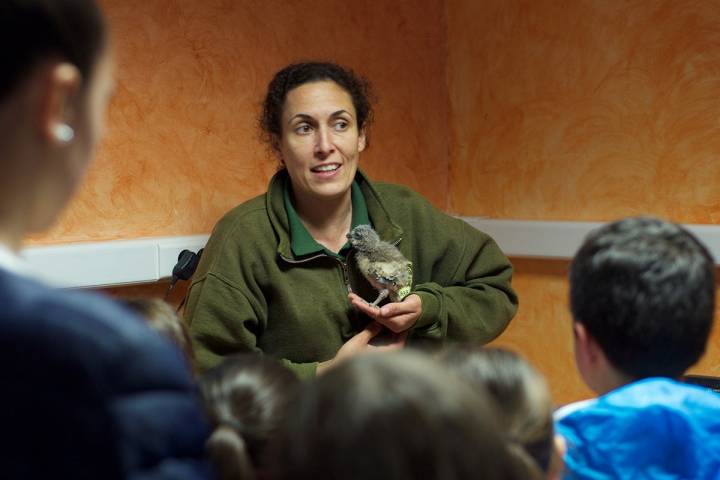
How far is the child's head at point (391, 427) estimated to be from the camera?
2.25 ft

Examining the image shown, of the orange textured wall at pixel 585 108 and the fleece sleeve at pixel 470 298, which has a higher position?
the orange textured wall at pixel 585 108

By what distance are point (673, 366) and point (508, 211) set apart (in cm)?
199

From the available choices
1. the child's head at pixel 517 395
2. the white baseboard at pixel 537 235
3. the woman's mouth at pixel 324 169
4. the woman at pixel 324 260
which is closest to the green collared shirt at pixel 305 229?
the woman at pixel 324 260

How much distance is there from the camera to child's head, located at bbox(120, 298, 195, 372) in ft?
4.58

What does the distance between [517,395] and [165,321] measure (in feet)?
2.04

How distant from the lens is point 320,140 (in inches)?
89.5

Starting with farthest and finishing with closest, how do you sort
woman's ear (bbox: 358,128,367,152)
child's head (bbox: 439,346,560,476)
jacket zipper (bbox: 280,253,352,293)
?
woman's ear (bbox: 358,128,367,152) → jacket zipper (bbox: 280,253,352,293) → child's head (bbox: 439,346,560,476)

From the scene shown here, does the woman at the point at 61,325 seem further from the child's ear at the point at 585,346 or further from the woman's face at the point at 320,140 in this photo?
the woman's face at the point at 320,140

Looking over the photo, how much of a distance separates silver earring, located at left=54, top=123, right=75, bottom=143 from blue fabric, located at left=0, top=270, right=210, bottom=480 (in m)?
0.12

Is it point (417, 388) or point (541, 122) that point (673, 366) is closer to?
point (417, 388)

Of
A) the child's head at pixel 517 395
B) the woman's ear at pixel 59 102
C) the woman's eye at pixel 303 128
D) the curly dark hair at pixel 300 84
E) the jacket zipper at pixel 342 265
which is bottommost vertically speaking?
the jacket zipper at pixel 342 265

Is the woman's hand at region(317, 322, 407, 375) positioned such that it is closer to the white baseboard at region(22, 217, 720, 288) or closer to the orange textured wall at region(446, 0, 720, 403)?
the white baseboard at region(22, 217, 720, 288)

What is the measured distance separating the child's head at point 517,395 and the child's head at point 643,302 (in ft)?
1.01

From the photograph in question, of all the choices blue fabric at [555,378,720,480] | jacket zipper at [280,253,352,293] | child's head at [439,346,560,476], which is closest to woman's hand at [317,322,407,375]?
jacket zipper at [280,253,352,293]
